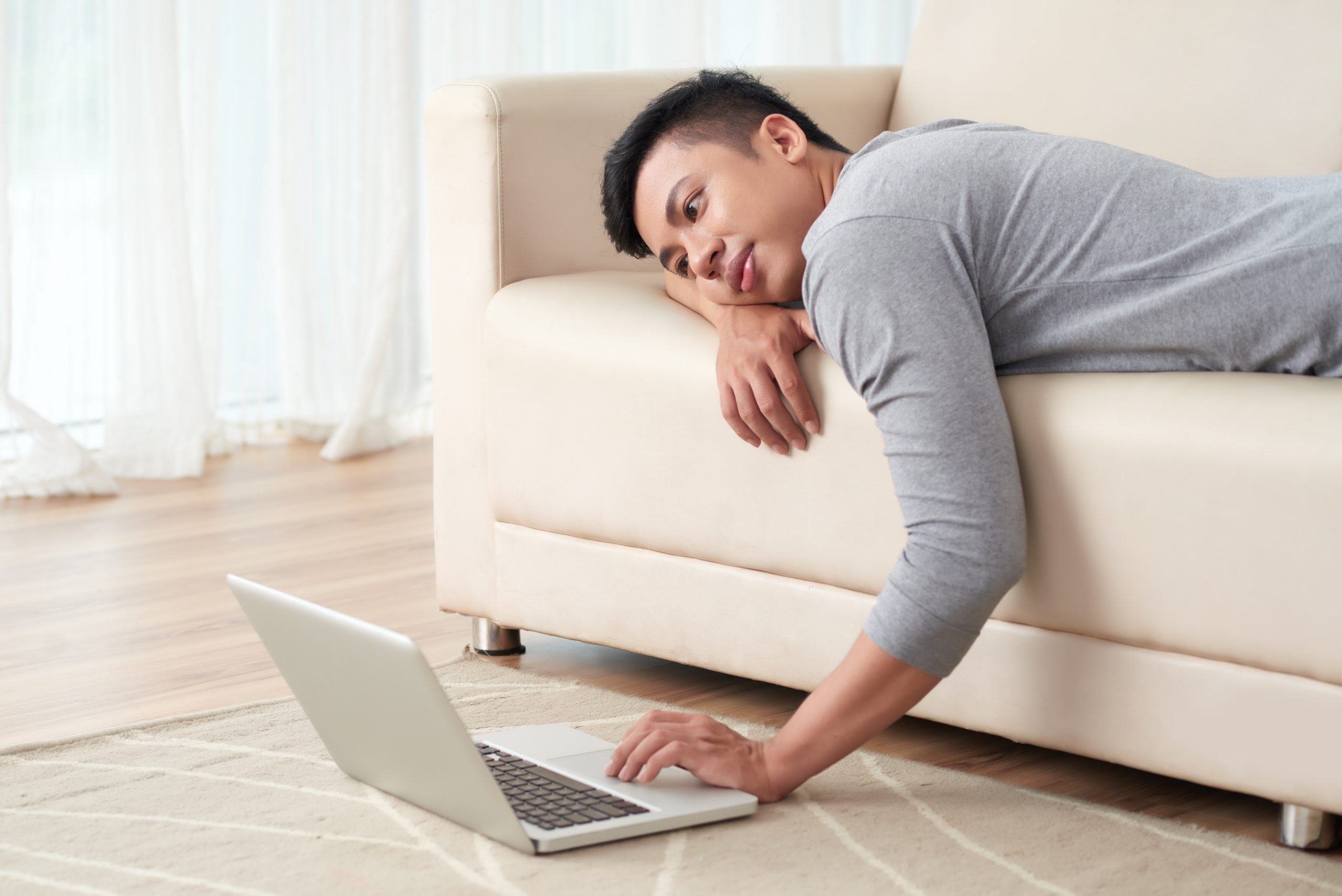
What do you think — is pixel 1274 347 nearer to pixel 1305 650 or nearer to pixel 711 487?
pixel 1305 650

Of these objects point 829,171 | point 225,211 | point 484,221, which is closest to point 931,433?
point 829,171

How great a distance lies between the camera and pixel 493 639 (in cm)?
167

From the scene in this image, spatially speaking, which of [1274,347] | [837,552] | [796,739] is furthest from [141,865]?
[1274,347]

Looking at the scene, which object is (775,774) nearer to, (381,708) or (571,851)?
(571,851)

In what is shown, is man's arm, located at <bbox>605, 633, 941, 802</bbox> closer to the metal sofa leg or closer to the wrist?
the wrist

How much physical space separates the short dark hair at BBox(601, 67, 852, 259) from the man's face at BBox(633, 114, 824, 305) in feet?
0.06

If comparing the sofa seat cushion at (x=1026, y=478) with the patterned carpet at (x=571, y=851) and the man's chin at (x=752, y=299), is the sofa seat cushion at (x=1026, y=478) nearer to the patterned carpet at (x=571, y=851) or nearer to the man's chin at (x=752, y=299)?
the man's chin at (x=752, y=299)

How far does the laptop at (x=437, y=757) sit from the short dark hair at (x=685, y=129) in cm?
50

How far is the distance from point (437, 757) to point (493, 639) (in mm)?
548

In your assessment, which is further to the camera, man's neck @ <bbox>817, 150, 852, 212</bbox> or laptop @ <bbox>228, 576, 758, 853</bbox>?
man's neck @ <bbox>817, 150, 852, 212</bbox>

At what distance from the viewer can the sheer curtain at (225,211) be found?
2.51m

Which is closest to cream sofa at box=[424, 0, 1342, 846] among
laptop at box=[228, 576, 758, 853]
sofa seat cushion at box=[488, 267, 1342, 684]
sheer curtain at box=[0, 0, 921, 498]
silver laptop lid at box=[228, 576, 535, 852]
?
sofa seat cushion at box=[488, 267, 1342, 684]

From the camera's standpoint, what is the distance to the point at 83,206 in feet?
8.46

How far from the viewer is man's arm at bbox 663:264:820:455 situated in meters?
1.29
